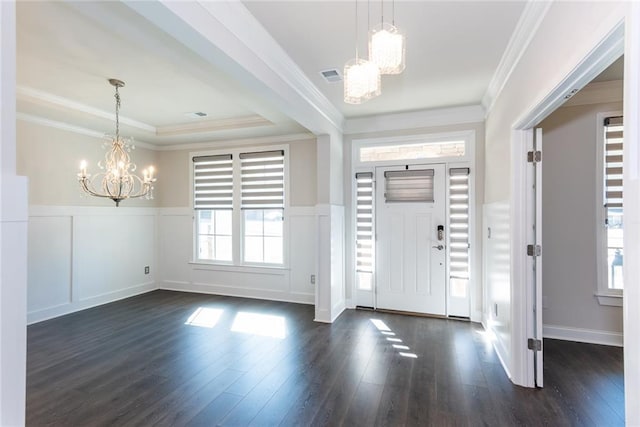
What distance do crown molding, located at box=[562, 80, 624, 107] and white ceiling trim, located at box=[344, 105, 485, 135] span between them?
0.99 m

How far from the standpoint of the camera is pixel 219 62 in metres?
2.18

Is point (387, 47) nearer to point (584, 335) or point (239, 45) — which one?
point (239, 45)

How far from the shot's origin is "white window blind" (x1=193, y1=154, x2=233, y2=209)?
17.7ft

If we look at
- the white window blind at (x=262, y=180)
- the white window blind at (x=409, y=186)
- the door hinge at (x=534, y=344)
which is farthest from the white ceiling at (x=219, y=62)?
the door hinge at (x=534, y=344)

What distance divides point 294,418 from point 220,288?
3.63 meters

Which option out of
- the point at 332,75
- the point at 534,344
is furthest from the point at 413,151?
the point at 534,344

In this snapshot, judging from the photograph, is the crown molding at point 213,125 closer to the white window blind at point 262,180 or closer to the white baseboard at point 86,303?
the white window blind at point 262,180

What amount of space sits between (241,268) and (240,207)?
1.04 metres

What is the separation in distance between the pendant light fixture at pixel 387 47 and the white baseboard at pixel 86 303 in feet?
16.6

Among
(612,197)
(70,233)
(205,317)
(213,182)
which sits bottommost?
(205,317)

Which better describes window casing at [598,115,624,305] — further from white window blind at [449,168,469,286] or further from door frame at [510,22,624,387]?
door frame at [510,22,624,387]

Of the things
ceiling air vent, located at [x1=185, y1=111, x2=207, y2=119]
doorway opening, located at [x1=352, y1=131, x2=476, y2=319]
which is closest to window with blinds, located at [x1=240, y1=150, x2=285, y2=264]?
ceiling air vent, located at [x1=185, y1=111, x2=207, y2=119]

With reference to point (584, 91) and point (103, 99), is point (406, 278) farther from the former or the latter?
point (103, 99)

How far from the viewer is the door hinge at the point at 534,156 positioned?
8.18ft
